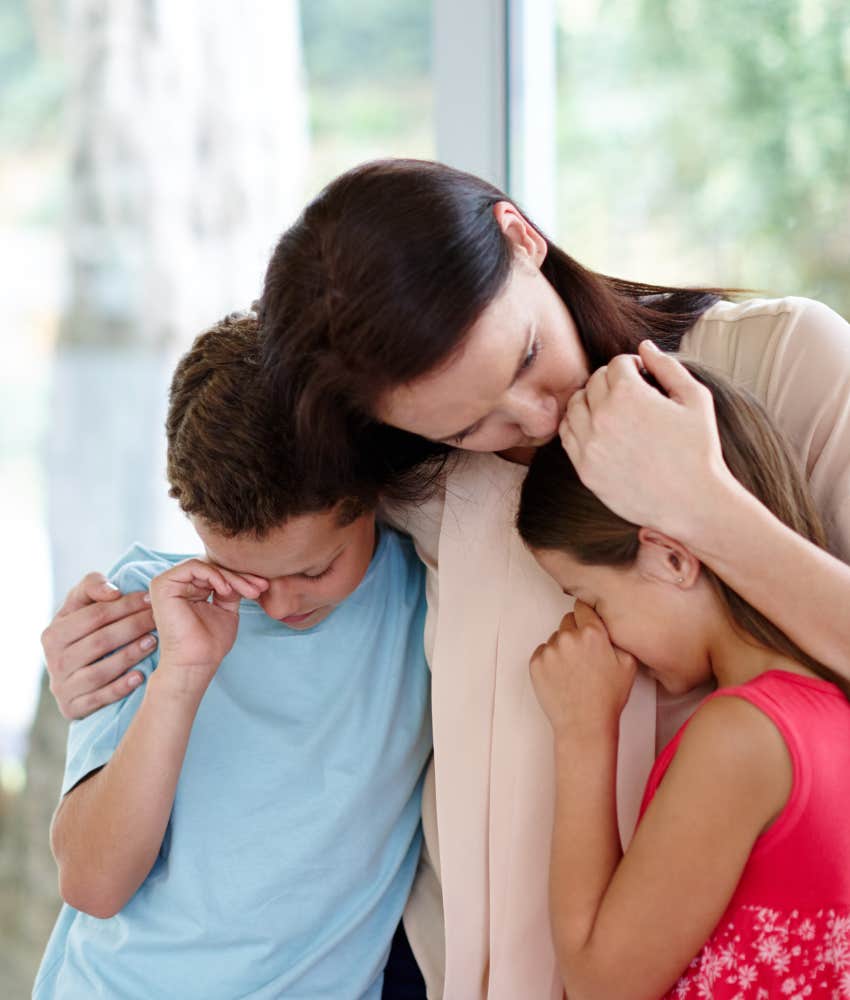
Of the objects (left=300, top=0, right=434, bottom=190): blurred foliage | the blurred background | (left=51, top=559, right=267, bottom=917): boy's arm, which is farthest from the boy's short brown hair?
(left=300, top=0, right=434, bottom=190): blurred foliage

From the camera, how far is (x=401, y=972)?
141 cm

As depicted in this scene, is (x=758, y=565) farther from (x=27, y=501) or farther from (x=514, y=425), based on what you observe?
(x=27, y=501)

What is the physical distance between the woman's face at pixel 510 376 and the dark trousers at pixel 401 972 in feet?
2.07

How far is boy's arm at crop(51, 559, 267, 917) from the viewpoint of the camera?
1281 millimetres

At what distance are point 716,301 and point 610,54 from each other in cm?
70

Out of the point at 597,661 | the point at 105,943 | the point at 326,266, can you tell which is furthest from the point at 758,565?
the point at 105,943

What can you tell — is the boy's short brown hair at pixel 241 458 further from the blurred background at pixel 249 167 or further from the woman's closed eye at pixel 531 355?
the blurred background at pixel 249 167

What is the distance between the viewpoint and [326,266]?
108 centimetres

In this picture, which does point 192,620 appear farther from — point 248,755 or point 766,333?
point 766,333

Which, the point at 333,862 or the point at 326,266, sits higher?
the point at 326,266

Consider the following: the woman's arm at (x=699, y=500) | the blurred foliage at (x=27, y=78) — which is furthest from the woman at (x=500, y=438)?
the blurred foliage at (x=27, y=78)

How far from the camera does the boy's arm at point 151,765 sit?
4.20 ft

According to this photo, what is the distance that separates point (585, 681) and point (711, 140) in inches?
37.9

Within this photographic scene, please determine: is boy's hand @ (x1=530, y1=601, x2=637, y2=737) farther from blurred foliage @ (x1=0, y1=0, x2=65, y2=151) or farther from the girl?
blurred foliage @ (x1=0, y1=0, x2=65, y2=151)
